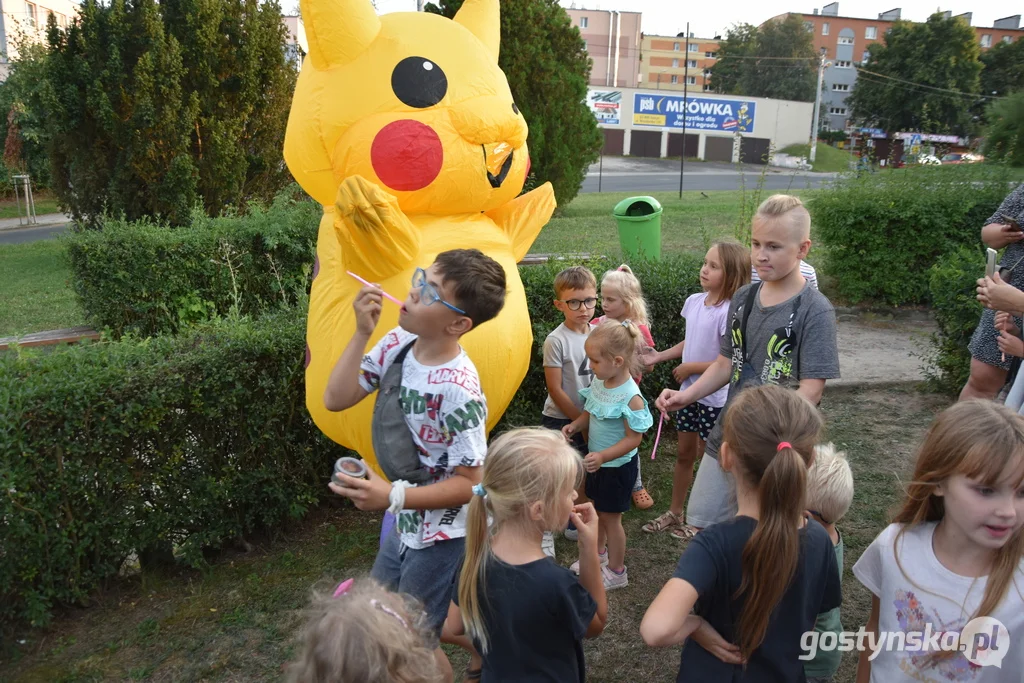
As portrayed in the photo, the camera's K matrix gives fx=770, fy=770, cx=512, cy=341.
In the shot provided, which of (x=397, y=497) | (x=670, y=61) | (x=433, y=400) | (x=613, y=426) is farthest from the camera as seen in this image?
(x=670, y=61)

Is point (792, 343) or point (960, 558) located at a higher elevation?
point (792, 343)

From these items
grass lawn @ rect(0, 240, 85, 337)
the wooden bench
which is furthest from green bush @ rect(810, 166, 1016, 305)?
grass lawn @ rect(0, 240, 85, 337)

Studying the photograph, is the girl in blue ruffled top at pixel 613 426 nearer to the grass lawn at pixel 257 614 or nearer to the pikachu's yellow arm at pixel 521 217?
the grass lawn at pixel 257 614

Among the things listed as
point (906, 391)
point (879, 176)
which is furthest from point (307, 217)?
point (879, 176)

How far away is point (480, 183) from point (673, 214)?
1430cm

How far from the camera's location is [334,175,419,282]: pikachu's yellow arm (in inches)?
115

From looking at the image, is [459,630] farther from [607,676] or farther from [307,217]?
[307,217]

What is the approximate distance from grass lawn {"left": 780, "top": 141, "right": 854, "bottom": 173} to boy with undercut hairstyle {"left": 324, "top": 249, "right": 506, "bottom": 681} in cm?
4518

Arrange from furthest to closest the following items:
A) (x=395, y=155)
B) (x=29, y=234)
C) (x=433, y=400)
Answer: (x=29, y=234) < (x=395, y=155) < (x=433, y=400)

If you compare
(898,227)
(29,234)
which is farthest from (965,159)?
(29,234)

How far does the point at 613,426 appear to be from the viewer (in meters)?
3.60

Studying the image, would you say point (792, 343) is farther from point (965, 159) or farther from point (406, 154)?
point (965, 159)

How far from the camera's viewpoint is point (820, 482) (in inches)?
98.3

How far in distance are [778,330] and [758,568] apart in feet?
4.19
